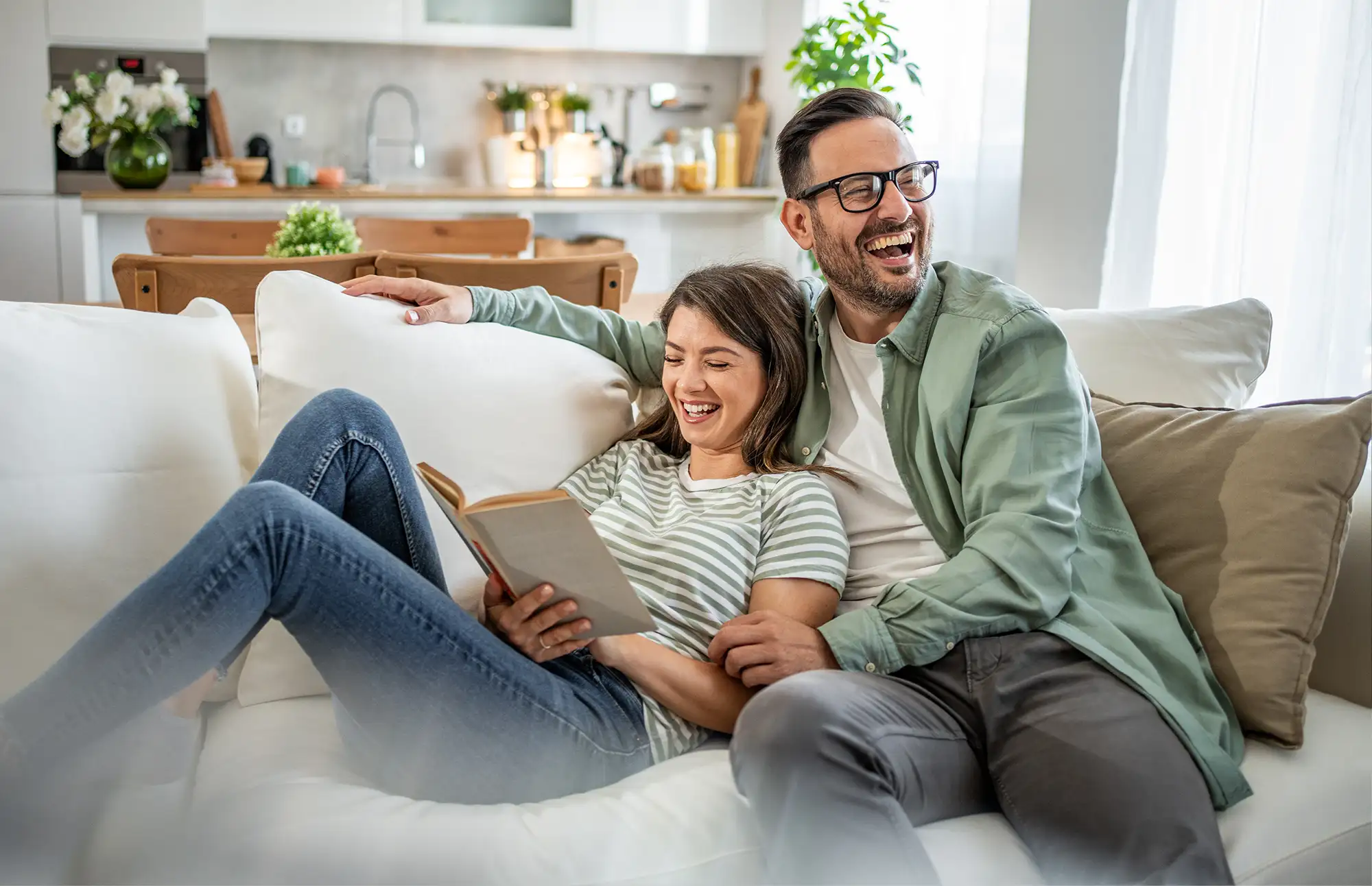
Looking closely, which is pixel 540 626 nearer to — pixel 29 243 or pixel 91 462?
pixel 91 462

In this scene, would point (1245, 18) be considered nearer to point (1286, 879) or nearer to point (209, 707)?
point (1286, 879)

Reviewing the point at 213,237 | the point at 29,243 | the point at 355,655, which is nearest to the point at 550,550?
the point at 355,655

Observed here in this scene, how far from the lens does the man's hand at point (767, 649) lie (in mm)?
1366

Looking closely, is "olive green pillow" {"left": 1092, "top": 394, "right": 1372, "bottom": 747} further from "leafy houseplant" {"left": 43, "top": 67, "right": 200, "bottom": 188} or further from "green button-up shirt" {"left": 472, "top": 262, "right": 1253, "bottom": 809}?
"leafy houseplant" {"left": 43, "top": 67, "right": 200, "bottom": 188}

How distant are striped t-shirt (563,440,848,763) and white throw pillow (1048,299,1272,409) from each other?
634mm

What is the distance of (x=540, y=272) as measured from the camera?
2.31m

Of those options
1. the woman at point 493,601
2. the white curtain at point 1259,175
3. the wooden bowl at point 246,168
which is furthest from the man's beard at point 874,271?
the wooden bowl at point 246,168

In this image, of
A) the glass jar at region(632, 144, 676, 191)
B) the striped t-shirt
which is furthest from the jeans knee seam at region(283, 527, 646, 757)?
the glass jar at region(632, 144, 676, 191)

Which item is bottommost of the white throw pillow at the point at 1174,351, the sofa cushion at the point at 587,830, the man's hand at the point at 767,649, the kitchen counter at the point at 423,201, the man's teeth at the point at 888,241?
the sofa cushion at the point at 587,830

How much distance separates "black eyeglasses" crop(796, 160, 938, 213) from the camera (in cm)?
165

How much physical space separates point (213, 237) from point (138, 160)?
132cm

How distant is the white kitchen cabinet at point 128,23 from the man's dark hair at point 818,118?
3.47 m

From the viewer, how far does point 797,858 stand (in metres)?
1.18

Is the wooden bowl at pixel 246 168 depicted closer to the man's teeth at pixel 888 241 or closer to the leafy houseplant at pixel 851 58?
the leafy houseplant at pixel 851 58
